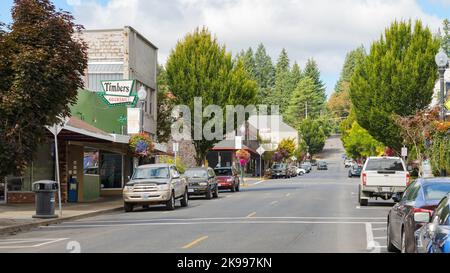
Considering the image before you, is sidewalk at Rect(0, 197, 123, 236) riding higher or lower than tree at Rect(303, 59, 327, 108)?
lower

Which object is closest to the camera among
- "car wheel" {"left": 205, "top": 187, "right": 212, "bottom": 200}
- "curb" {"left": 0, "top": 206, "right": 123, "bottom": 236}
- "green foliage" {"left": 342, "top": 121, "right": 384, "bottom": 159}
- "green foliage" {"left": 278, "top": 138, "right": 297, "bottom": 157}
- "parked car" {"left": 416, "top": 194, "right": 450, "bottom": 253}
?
"parked car" {"left": 416, "top": 194, "right": 450, "bottom": 253}

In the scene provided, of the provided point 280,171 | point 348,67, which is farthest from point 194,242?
point 348,67

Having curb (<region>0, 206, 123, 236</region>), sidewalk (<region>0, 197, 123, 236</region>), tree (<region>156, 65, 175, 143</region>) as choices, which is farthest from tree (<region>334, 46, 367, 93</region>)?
curb (<region>0, 206, 123, 236</region>)

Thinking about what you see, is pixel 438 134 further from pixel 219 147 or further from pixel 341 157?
pixel 341 157

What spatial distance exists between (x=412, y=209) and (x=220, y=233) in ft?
21.6

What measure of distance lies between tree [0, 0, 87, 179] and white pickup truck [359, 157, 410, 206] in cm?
1259

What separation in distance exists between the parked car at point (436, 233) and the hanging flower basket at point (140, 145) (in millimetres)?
25671

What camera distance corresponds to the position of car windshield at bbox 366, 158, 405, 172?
28748 millimetres

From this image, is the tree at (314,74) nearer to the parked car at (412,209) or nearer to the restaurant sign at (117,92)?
the restaurant sign at (117,92)

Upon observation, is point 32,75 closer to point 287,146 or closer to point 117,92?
point 117,92

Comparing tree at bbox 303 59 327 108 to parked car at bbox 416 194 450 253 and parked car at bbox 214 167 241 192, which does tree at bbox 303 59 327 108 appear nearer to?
parked car at bbox 214 167 241 192

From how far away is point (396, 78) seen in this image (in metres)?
52.3

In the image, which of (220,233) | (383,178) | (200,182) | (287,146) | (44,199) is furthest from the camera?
(287,146)

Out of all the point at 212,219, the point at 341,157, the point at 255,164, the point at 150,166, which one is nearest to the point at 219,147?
the point at 255,164
